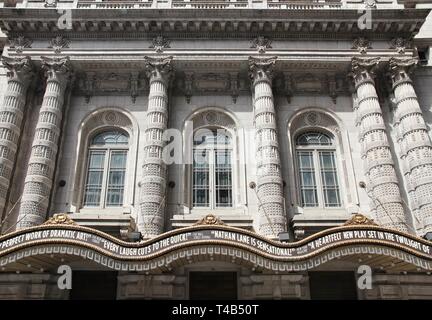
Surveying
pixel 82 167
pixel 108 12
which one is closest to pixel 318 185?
pixel 82 167

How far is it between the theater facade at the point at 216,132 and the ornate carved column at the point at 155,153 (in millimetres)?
67

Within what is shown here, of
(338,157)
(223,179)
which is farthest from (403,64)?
(223,179)

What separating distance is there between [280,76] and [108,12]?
30.3 ft

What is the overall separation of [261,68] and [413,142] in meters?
7.83

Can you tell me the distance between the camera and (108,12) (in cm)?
2014

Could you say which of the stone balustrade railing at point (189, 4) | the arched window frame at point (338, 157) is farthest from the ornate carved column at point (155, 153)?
the arched window frame at point (338, 157)

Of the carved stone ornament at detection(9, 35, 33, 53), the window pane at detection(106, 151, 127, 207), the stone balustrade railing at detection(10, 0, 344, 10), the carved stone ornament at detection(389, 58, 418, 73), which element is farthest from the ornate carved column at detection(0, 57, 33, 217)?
the carved stone ornament at detection(389, 58, 418, 73)

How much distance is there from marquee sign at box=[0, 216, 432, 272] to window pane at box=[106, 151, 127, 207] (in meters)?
5.31

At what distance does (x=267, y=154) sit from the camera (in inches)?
711

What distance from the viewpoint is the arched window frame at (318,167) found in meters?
18.6

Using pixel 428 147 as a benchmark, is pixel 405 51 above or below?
above

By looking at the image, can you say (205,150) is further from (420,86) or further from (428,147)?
(420,86)

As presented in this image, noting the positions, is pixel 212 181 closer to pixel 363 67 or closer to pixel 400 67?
pixel 363 67
